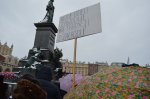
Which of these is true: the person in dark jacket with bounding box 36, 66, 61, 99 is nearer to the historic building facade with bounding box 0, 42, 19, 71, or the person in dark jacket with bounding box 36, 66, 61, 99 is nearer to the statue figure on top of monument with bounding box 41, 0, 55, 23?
the statue figure on top of monument with bounding box 41, 0, 55, 23

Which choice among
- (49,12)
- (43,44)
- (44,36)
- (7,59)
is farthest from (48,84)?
(7,59)

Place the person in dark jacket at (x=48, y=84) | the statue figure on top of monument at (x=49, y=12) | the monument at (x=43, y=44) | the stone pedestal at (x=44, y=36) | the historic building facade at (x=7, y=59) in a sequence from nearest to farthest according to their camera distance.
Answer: the person in dark jacket at (x=48, y=84), the monument at (x=43, y=44), the stone pedestal at (x=44, y=36), the statue figure on top of monument at (x=49, y=12), the historic building facade at (x=7, y=59)

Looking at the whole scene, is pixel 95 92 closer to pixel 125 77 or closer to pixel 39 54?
pixel 125 77

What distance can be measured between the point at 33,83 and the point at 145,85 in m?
1.31

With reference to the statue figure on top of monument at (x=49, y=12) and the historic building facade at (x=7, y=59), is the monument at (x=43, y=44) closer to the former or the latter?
the statue figure on top of monument at (x=49, y=12)

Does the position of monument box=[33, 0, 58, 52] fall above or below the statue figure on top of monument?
below

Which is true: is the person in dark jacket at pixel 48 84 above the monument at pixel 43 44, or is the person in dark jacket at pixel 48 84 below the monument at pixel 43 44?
below

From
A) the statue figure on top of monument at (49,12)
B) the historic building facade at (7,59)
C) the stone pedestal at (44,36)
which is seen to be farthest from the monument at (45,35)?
the historic building facade at (7,59)

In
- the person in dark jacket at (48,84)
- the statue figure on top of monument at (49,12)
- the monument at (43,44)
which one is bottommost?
the person in dark jacket at (48,84)

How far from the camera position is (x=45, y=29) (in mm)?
16750

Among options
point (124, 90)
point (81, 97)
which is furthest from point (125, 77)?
point (81, 97)

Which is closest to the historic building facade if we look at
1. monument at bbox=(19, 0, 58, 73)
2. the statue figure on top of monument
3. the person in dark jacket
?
the statue figure on top of monument

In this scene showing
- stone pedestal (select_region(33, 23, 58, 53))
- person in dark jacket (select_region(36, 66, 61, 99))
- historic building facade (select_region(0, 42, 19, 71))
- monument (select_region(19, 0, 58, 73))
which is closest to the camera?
person in dark jacket (select_region(36, 66, 61, 99))

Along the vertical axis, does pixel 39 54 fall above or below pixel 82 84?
above
